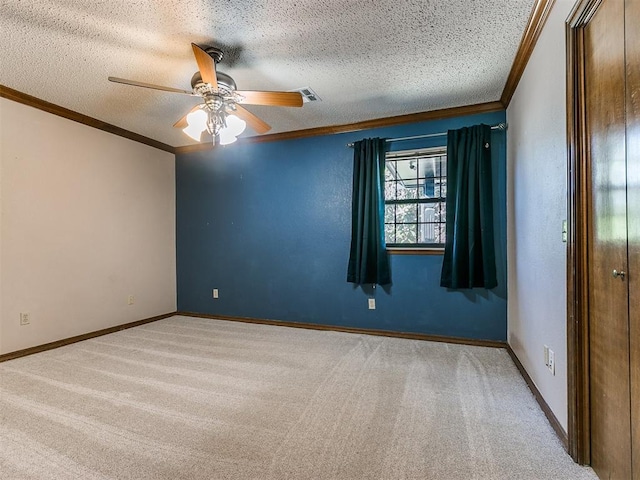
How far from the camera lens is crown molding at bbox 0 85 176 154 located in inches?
112

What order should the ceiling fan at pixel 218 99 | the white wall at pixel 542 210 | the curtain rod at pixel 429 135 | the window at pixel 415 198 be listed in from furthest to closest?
the window at pixel 415 198
the curtain rod at pixel 429 135
the ceiling fan at pixel 218 99
the white wall at pixel 542 210

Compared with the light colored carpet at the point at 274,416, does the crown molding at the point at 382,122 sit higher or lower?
higher

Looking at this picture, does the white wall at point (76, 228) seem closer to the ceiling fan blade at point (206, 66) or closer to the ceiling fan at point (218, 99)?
the ceiling fan at point (218, 99)

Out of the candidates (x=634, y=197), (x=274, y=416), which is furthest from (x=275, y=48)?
(x=274, y=416)

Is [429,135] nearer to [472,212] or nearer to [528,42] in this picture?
[472,212]

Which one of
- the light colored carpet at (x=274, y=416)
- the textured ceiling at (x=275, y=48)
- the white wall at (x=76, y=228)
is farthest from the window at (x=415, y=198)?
the white wall at (x=76, y=228)

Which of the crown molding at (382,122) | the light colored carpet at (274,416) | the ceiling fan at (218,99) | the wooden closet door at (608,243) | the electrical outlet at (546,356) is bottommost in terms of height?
the light colored carpet at (274,416)

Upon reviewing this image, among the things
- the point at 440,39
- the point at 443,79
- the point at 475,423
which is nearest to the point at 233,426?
the point at 475,423

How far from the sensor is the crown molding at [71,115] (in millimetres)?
2857

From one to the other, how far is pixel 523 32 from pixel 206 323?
4231mm

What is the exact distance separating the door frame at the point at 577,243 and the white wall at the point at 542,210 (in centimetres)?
9

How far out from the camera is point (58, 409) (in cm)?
198

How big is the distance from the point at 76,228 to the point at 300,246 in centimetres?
244

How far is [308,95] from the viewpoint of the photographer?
299 centimetres
